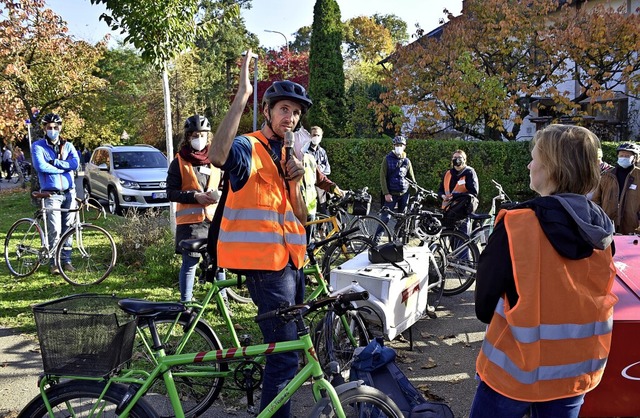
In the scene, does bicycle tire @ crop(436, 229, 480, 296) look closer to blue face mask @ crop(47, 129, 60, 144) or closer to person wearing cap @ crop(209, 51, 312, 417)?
person wearing cap @ crop(209, 51, 312, 417)

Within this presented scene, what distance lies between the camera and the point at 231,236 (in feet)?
10.0

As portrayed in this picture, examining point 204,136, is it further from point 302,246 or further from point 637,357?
point 637,357

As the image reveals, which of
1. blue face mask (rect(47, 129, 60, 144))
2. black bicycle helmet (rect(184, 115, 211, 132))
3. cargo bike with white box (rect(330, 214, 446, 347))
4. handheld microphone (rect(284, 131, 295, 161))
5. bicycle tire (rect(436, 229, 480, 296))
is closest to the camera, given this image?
handheld microphone (rect(284, 131, 295, 161))

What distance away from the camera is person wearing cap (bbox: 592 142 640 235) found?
623cm

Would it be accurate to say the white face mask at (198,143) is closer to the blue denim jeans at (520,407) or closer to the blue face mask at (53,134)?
the blue face mask at (53,134)

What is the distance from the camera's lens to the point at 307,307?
8.96 feet

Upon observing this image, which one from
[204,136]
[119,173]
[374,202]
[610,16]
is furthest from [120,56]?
[204,136]

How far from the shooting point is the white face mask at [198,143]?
201 inches

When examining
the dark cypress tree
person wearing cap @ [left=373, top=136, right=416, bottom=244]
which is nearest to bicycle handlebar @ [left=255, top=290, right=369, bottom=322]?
person wearing cap @ [left=373, top=136, right=416, bottom=244]

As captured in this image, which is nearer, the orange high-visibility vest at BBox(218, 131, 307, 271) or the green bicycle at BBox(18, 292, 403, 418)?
the green bicycle at BBox(18, 292, 403, 418)

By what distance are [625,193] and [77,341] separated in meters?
5.86

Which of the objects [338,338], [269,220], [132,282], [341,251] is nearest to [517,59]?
[341,251]

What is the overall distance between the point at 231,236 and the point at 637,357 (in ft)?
7.42

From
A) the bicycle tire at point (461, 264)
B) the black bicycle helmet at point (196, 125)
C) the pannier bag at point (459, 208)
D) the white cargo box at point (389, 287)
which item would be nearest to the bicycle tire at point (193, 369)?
the white cargo box at point (389, 287)
